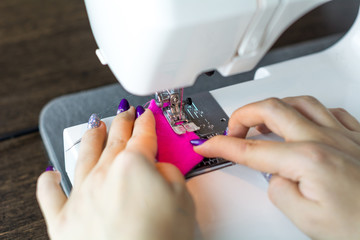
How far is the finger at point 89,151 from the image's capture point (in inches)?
24.1

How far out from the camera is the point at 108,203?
0.52 m

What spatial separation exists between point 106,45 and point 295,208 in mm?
374

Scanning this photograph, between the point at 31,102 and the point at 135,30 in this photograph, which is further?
the point at 31,102

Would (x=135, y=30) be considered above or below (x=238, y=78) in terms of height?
above

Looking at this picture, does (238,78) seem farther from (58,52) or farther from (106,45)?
(58,52)

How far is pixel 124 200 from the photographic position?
0.50m

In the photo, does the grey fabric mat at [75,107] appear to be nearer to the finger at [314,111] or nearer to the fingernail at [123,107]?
the fingernail at [123,107]

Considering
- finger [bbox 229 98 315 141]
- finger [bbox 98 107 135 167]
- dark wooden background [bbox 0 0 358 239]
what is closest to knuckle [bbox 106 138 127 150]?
finger [bbox 98 107 135 167]

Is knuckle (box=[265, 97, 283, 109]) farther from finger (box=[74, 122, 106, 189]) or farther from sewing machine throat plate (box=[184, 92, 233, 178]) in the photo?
finger (box=[74, 122, 106, 189])

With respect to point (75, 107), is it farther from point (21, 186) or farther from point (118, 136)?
point (118, 136)

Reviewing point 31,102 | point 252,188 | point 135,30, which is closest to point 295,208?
point 252,188

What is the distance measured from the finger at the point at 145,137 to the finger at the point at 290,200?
193 millimetres

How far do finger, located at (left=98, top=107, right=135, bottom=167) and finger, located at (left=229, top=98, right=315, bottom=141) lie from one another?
19 centimetres

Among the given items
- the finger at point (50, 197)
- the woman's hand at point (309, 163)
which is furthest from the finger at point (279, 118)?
the finger at point (50, 197)
